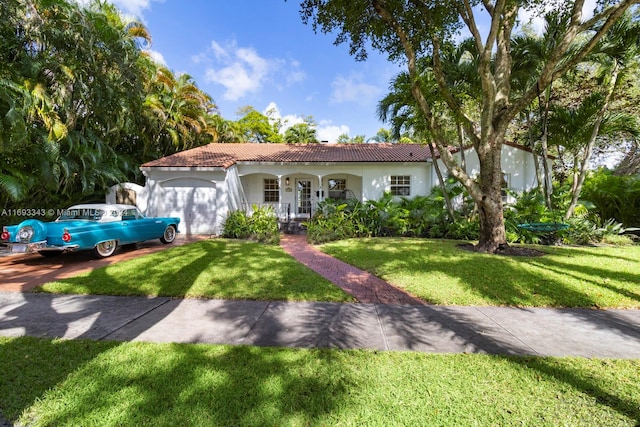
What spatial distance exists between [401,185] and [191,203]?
10.6 metres

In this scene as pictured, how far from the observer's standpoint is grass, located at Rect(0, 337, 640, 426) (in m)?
2.31

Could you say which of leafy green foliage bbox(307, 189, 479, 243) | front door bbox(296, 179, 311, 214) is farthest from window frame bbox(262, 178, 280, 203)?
leafy green foliage bbox(307, 189, 479, 243)

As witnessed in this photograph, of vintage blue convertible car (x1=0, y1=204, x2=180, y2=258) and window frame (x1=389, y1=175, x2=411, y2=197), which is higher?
window frame (x1=389, y1=175, x2=411, y2=197)

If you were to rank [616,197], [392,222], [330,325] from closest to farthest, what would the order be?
[330,325] → [616,197] → [392,222]

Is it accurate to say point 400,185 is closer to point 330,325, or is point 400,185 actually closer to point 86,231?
point 330,325

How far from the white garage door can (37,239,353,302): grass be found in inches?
217

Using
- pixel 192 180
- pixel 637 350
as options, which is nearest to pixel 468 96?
pixel 637 350

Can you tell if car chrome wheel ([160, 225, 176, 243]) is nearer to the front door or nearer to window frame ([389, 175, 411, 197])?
the front door

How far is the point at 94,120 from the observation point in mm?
14125

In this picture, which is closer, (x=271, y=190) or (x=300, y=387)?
(x=300, y=387)

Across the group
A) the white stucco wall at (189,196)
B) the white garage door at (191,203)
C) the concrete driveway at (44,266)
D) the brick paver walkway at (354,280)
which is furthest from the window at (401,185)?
the concrete driveway at (44,266)

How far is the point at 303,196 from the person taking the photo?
686 inches

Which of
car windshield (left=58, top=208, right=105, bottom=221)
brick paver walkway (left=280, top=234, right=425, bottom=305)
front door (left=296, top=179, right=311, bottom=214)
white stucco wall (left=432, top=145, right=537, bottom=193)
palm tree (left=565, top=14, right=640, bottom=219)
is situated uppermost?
palm tree (left=565, top=14, right=640, bottom=219)

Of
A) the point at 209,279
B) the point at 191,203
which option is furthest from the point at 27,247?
the point at 191,203
